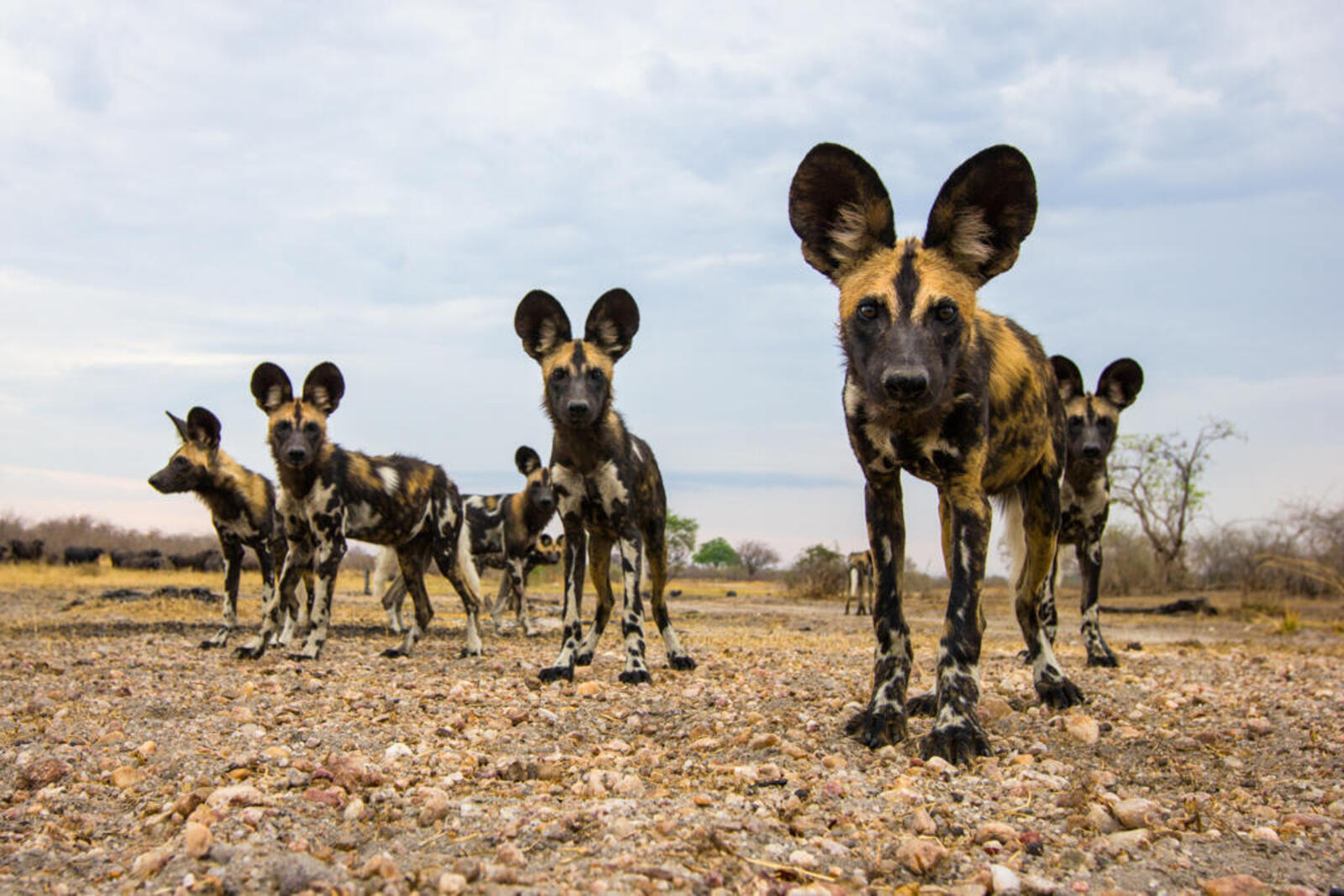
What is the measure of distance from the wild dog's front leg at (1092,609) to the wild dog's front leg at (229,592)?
8.35 meters

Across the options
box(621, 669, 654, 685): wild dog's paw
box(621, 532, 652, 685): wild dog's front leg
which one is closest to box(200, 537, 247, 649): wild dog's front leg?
box(621, 532, 652, 685): wild dog's front leg

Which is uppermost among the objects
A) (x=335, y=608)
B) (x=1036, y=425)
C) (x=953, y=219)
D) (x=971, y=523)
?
(x=953, y=219)

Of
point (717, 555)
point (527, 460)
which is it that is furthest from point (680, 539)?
point (527, 460)

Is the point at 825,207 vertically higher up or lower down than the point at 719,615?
higher up

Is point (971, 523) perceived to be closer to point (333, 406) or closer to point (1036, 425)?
point (1036, 425)

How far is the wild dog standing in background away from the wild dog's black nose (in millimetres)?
6123

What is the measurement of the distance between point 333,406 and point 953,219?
7.47m

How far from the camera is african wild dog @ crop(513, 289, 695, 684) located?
300 inches

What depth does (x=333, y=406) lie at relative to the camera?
10.4 meters

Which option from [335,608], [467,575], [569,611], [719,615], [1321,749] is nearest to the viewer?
[1321,749]

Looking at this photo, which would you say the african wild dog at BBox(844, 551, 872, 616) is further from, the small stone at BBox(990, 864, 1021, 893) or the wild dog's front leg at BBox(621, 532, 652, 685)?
the small stone at BBox(990, 864, 1021, 893)

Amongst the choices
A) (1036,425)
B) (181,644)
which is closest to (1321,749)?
(1036,425)

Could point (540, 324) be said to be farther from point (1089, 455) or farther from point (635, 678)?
point (1089, 455)

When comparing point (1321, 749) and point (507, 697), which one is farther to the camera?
point (507, 697)
